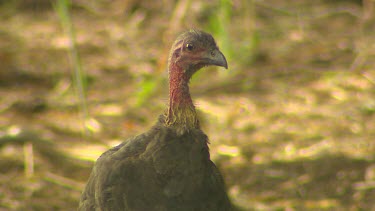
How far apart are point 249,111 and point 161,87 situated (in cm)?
106

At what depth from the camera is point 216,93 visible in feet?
23.1

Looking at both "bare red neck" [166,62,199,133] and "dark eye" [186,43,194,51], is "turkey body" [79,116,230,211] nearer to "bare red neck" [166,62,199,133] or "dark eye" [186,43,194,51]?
"bare red neck" [166,62,199,133]

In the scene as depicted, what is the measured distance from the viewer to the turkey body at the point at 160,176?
10.5 ft

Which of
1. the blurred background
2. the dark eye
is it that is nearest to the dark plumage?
the dark eye

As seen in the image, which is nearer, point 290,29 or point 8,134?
point 8,134

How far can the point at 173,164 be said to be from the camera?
10.6ft

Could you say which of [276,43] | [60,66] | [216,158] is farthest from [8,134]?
[276,43]

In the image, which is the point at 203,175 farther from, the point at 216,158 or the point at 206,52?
the point at 216,158

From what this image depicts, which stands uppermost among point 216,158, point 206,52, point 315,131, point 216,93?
point 216,93

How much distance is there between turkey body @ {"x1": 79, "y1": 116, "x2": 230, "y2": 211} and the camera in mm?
3193

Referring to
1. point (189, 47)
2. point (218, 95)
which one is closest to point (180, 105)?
point (189, 47)

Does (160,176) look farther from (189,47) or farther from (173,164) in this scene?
(189,47)

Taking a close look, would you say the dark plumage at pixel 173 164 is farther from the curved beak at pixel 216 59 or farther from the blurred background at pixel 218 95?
the blurred background at pixel 218 95

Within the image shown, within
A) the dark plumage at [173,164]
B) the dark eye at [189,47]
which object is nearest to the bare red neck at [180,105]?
the dark plumage at [173,164]
